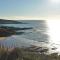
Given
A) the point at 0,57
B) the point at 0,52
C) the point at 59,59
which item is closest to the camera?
the point at 0,57

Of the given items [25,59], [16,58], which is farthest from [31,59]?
[16,58]

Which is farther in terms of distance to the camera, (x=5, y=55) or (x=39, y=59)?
(x=39, y=59)

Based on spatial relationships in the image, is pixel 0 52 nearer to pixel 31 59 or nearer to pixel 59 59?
pixel 31 59


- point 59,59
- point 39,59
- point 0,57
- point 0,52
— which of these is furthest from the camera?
point 59,59

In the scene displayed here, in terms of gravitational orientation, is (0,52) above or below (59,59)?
above

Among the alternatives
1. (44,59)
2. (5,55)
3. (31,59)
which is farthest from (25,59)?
(5,55)

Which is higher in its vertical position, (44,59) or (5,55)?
(5,55)

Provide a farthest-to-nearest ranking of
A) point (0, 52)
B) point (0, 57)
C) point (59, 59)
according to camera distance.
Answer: point (59, 59) → point (0, 52) → point (0, 57)

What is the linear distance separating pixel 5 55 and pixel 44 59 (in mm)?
3110

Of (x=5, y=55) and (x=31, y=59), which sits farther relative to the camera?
(x=31, y=59)

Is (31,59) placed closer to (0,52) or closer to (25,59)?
(25,59)

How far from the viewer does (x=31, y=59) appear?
12664mm

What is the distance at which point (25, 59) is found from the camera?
1259 centimetres

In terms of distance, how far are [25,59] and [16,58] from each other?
6.24 feet
